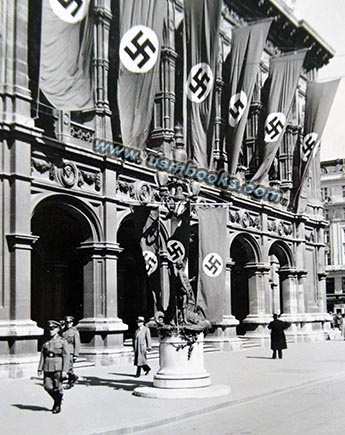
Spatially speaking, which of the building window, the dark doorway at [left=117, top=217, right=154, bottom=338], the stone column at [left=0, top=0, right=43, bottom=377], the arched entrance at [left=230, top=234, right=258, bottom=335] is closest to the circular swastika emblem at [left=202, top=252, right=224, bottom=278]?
the stone column at [left=0, top=0, right=43, bottom=377]

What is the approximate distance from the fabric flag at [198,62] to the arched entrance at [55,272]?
537 cm

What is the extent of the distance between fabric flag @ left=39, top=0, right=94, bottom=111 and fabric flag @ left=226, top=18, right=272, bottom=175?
8447 millimetres

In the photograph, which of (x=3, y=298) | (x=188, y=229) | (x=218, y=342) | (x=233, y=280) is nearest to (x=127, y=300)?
(x=218, y=342)

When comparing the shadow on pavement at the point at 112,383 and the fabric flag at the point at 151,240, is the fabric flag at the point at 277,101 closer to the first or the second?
the shadow on pavement at the point at 112,383

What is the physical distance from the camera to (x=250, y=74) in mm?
28484

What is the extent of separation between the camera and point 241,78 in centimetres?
2842

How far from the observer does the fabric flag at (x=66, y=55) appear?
789 inches

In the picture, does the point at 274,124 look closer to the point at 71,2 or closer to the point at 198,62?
the point at 198,62

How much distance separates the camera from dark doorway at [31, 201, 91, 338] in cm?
2453

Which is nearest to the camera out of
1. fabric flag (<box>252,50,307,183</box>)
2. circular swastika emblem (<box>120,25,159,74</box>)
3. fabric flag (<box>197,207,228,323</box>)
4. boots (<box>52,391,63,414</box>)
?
boots (<box>52,391,63,414</box>)

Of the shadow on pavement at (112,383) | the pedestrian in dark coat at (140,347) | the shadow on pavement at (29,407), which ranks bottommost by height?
the shadow on pavement at (112,383)

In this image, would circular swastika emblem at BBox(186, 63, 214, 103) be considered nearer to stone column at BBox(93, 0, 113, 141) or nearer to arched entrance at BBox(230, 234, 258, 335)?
stone column at BBox(93, 0, 113, 141)

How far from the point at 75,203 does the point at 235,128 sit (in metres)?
8.54

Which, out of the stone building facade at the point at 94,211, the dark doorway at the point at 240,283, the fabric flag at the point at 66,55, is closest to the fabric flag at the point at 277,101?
the stone building facade at the point at 94,211
